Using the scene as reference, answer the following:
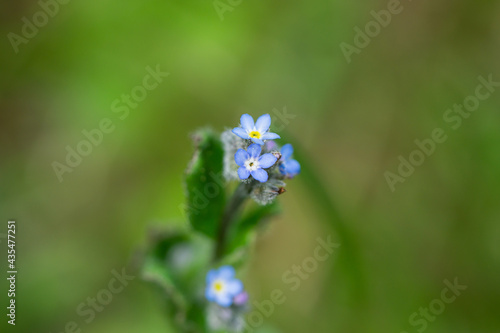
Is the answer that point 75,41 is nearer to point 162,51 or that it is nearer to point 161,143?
point 162,51

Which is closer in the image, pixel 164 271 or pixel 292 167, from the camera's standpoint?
pixel 292 167

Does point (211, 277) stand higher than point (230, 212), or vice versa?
point (230, 212)

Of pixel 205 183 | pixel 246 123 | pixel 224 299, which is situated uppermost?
pixel 246 123

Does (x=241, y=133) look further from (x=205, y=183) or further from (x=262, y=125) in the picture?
(x=205, y=183)

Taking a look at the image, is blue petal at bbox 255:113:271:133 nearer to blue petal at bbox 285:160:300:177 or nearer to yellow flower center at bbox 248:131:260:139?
yellow flower center at bbox 248:131:260:139

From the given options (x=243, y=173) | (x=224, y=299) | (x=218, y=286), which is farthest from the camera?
(x=218, y=286)

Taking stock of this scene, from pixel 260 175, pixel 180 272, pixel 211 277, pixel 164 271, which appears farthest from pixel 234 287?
pixel 260 175

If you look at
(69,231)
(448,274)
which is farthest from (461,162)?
(69,231)
